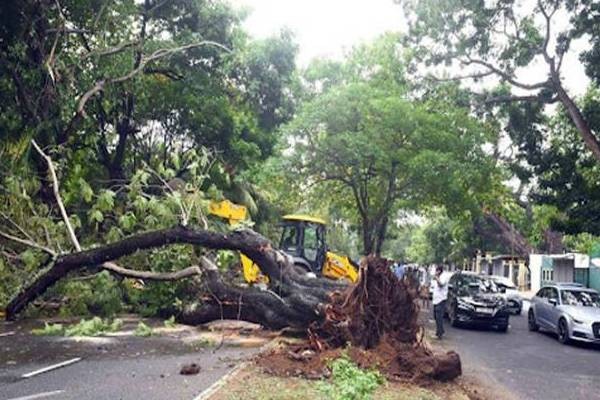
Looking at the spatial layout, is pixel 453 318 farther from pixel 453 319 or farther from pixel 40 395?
pixel 40 395

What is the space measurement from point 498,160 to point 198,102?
12397mm

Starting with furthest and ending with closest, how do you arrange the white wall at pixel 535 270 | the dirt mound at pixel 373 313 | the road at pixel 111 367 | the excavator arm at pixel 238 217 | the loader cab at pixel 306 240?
the white wall at pixel 535 270 < the loader cab at pixel 306 240 < the excavator arm at pixel 238 217 < the dirt mound at pixel 373 313 < the road at pixel 111 367

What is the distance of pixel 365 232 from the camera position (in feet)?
84.6

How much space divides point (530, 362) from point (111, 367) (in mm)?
8263

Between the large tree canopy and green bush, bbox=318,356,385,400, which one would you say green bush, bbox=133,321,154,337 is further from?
the large tree canopy

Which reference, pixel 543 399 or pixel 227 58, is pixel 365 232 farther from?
pixel 543 399

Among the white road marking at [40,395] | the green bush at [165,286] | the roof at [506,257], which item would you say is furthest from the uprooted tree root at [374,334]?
the roof at [506,257]

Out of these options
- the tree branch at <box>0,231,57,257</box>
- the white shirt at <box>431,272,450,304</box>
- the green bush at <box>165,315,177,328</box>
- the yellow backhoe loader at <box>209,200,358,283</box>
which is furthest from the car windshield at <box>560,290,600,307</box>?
the tree branch at <box>0,231,57,257</box>

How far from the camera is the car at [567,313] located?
1443 cm

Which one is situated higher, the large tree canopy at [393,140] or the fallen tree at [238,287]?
the large tree canopy at [393,140]

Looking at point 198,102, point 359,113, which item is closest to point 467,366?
point 359,113

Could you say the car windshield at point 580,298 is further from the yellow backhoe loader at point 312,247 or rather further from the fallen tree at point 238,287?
the fallen tree at point 238,287

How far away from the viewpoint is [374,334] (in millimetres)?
10125

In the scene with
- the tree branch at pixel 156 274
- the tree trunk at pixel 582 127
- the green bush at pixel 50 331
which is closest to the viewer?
the green bush at pixel 50 331
